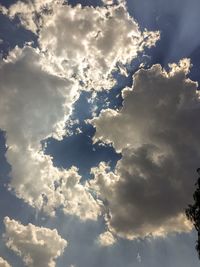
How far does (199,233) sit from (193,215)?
2926mm

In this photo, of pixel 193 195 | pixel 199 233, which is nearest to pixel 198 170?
pixel 193 195

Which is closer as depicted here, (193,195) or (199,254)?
(199,254)

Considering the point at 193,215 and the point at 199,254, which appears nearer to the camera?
the point at 199,254

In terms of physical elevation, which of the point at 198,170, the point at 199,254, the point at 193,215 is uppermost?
the point at 198,170

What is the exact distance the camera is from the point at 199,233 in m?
57.8

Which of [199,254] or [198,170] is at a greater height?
[198,170]

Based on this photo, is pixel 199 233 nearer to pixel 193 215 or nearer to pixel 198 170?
pixel 193 215

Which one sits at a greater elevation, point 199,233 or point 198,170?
point 198,170

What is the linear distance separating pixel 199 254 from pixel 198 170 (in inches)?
538

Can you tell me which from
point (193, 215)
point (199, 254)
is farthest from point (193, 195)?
point (199, 254)

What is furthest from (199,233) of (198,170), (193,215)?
(198,170)

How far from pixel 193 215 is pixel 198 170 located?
24.8 ft

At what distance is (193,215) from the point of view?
5916cm

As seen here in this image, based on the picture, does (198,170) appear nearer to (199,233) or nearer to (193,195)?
(193,195)
